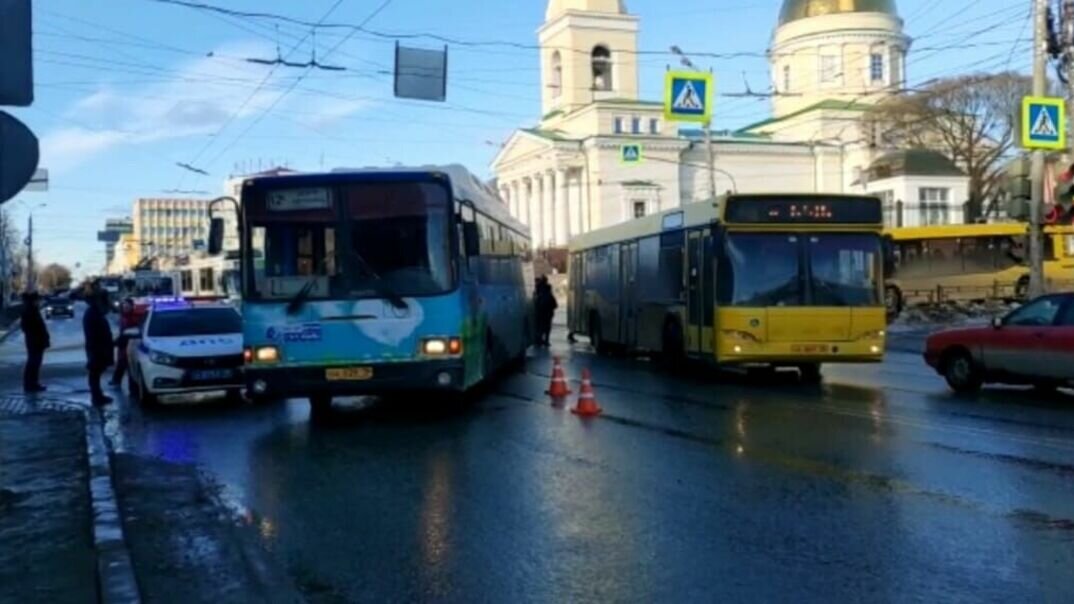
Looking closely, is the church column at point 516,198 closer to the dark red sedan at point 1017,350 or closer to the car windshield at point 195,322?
the car windshield at point 195,322

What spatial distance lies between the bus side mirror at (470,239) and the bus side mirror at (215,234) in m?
2.77

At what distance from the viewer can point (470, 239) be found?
13.9 metres

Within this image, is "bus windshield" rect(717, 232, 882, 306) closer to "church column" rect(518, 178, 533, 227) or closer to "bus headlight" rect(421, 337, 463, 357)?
"bus headlight" rect(421, 337, 463, 357)

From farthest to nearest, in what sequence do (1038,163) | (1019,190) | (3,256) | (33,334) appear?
1. (3,256)
2. (1038,163)
3. (1019,190)
4. (33,334)

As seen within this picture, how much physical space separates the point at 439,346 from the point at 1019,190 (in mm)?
13908

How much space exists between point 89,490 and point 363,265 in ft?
14.9

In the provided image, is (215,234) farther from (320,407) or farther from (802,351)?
(802,351)

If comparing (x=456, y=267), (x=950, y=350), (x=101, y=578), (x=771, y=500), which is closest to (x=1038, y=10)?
(x=950, y=350)

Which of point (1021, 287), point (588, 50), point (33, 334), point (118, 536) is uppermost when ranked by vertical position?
point (588, 50)

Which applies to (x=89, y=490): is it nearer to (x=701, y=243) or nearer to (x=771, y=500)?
(x=771, y=500)

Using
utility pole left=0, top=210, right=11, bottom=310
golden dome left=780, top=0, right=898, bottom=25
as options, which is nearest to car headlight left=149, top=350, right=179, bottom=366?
utility pole left=0, top=210, right=11, bottom=310

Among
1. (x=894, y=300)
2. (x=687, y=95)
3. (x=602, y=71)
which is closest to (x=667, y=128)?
(x=602, y=71)

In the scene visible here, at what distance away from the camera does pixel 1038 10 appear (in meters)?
24.3

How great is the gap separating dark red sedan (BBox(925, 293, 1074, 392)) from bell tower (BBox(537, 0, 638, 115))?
77.2 metres
